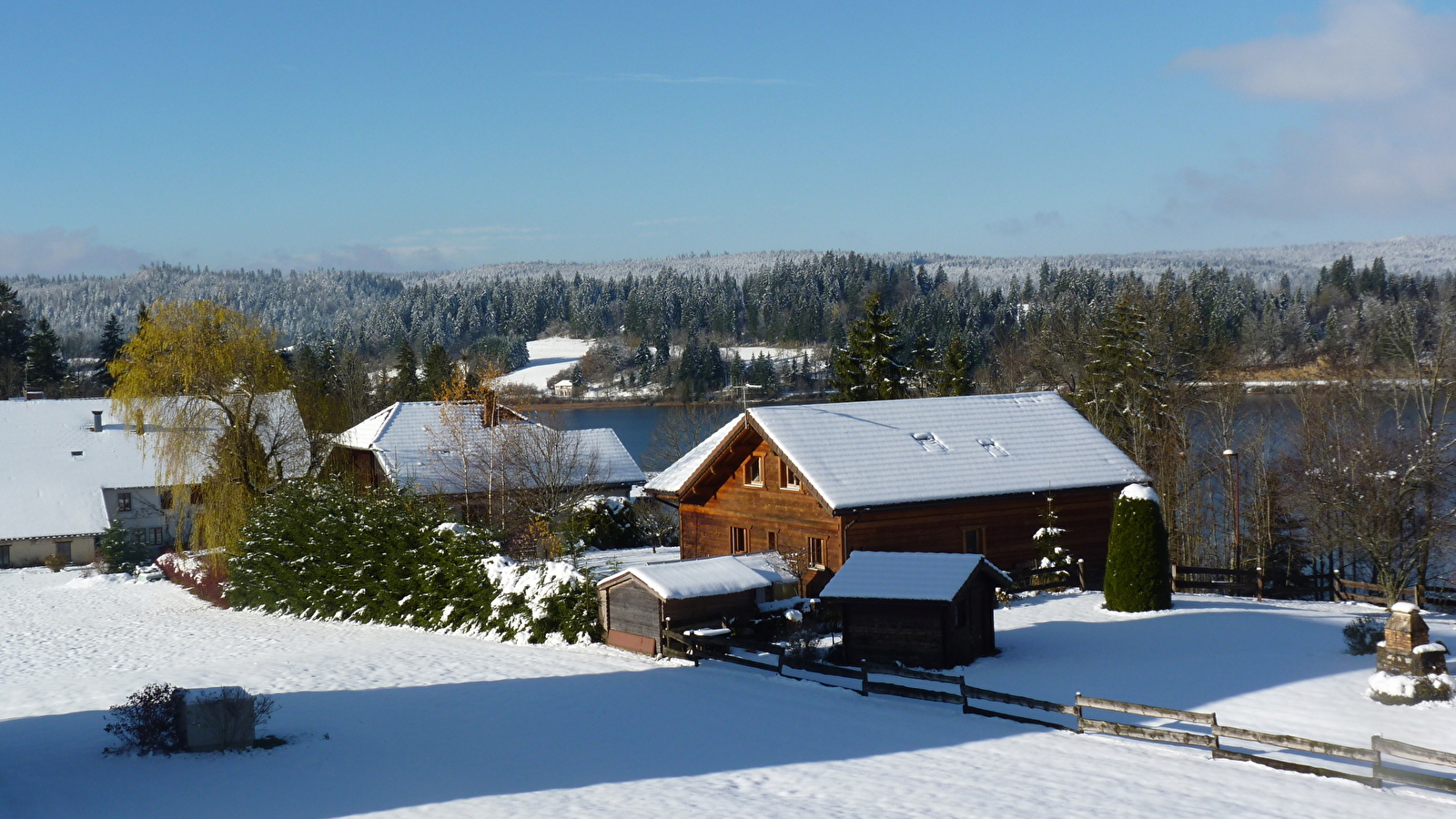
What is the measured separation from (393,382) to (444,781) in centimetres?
8842

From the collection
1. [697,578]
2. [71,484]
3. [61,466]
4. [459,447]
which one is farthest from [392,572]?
[61,466]

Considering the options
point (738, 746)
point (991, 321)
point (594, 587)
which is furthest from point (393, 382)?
point (991, 321)

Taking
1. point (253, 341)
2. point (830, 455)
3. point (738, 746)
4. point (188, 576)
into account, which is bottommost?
point (188, 576)

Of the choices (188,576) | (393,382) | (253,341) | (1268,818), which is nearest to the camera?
(1268,818)

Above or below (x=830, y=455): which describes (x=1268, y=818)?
below

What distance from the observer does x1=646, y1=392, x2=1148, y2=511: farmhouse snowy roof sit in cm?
3162

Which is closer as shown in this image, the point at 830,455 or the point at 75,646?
the point at 75,646

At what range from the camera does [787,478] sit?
32.9m

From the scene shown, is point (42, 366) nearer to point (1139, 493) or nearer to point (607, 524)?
point (607, 524)

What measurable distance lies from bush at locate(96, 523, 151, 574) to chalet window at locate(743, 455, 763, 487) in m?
30.8

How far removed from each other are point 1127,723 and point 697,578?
1039 centimetres

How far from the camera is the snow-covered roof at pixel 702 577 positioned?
24766 millimetres

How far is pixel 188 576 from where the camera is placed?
44719 mm

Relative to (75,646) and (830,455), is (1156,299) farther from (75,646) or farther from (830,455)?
(75,646)
